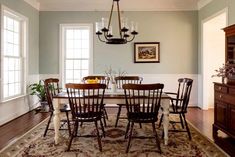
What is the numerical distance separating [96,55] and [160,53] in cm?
178

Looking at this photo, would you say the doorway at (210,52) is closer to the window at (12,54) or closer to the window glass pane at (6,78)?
the window at (12,54)

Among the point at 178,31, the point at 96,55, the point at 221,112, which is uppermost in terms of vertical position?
the point at 178,31

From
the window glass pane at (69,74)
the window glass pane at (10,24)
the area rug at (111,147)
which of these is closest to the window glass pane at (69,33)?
the window glass pane at (69,74)

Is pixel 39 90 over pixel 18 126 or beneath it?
over

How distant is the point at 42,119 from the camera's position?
17.5 feet

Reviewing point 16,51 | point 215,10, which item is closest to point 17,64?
point 16,51

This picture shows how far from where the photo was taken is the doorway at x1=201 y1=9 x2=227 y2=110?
257 inches

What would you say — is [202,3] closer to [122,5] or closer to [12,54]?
[122,5]

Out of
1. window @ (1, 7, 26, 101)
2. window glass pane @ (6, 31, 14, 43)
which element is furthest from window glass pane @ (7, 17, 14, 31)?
window glass pane @ (6, 31, 14, 43)

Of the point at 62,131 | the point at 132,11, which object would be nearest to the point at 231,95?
the point at 62,131

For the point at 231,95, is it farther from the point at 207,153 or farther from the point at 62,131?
the point at 62,131

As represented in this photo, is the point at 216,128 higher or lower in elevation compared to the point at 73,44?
lower

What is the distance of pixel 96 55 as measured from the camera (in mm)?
6992

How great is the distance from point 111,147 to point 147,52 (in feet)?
12.9
